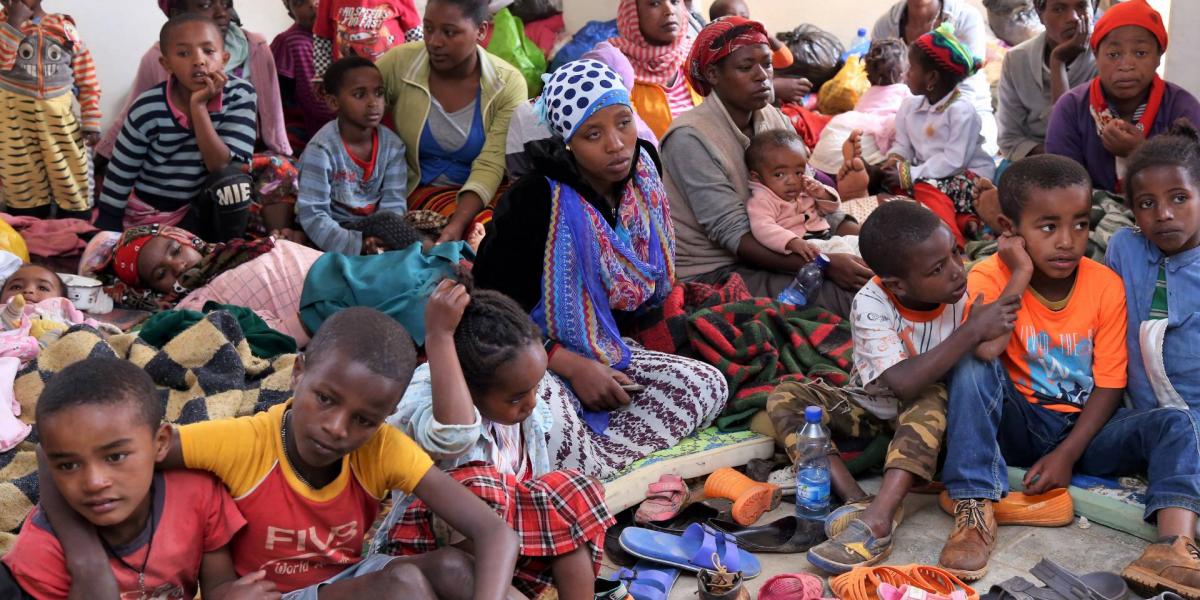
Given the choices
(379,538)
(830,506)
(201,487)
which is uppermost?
(201,487)

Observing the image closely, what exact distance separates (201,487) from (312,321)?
6.27 feet

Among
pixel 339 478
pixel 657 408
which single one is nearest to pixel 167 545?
pixel 339 478

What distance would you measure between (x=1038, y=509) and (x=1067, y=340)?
49 centimetres

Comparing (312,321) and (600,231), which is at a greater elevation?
(600,231)

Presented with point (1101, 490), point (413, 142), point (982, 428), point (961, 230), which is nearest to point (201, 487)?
point (982, 428)

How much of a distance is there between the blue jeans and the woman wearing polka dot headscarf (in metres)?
0.86

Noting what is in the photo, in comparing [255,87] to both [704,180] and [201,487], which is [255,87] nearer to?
[704,180]

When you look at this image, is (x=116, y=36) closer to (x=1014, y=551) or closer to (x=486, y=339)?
(x=486, y=339)

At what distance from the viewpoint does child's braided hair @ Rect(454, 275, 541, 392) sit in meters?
2.82

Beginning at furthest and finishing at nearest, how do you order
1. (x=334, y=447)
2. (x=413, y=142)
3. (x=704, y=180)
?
(x=413, y=142), (x=704, y=180), (x=334, y=447)

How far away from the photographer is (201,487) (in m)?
2.46

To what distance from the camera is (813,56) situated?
7.77 metres

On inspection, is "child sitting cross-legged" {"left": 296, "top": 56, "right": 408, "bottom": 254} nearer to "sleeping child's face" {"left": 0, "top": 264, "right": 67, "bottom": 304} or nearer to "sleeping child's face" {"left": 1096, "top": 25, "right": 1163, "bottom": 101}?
"sleeping child's face" {"left": 0, "top": 264, "right": 67, "bottom": 304}

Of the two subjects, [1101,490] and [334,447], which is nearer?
[334,447]
